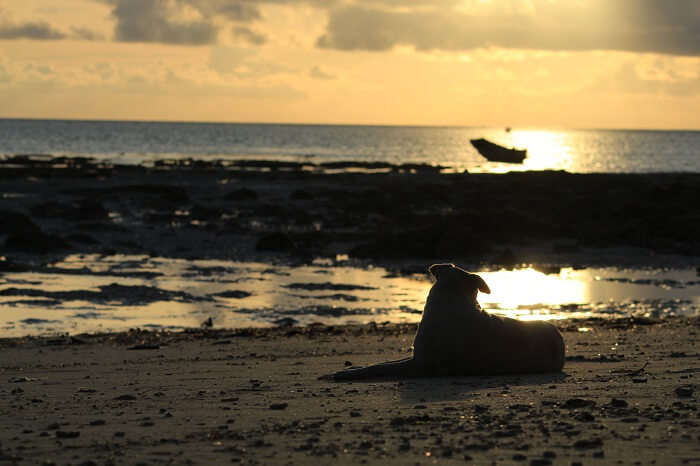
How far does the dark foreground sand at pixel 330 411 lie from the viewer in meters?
6.13

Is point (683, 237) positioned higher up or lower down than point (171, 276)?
higher up

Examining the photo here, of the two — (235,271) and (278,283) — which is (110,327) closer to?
(278,283)

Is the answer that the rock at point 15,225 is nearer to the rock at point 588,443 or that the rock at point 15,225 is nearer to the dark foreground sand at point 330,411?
the dark foreground sand at point 330,411

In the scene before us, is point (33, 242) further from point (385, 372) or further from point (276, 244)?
point (385, 372)

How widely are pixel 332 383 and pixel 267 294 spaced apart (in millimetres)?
10455

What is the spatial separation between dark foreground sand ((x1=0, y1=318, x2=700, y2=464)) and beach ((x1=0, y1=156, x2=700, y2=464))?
23mm

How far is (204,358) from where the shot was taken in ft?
38.0

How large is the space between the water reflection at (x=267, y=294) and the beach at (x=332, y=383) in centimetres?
34

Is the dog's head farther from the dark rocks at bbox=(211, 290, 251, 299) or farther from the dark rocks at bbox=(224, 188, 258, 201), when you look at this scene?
the dark rocks at bbox=(224, 188, 258, 201)

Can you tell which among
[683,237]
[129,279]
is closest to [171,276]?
[129,279]

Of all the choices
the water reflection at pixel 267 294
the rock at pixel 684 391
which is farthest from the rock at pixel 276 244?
the rock at pixel 684 391

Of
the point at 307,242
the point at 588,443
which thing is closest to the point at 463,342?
the point at 588,443

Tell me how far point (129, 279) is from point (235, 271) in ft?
9.17

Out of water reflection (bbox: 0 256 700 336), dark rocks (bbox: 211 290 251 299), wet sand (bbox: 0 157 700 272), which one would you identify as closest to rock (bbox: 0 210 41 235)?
wet sand (bbox: 0 157 700 272)
